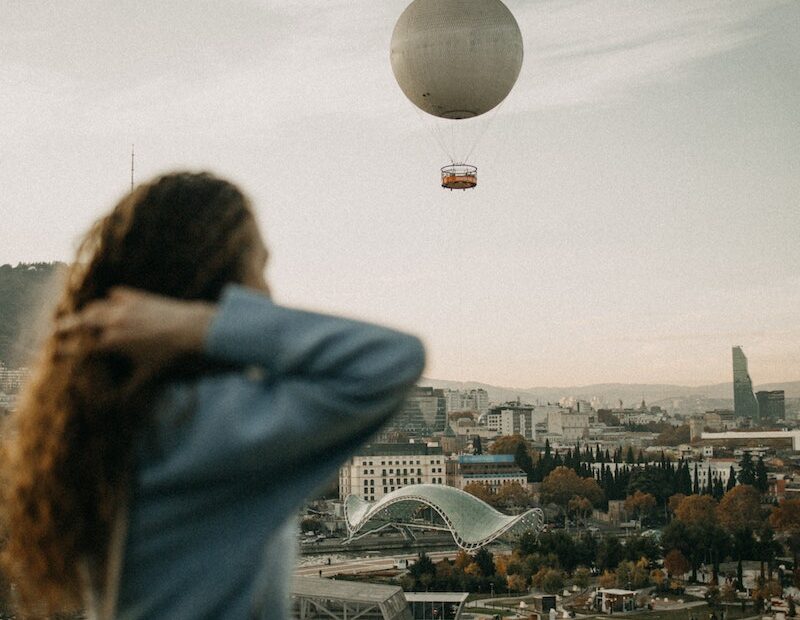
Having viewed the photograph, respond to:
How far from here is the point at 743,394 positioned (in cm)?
6450

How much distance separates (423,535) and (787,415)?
120 feet

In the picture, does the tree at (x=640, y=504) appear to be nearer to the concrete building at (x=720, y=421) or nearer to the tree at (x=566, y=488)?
the tree at (x=566, y=488)

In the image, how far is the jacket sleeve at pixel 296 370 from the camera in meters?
0.71

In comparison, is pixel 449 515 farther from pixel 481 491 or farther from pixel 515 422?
pixel 515 422

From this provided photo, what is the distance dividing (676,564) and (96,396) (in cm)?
2330

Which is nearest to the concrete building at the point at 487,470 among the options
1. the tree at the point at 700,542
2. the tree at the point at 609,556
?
the tree at the point at 700,542

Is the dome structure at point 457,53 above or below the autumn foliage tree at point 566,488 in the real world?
above

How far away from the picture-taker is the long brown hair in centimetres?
75

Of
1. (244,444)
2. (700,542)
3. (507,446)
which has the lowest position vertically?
(700,542)

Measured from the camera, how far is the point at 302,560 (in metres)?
25.8

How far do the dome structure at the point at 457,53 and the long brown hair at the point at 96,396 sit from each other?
1346 centimetres

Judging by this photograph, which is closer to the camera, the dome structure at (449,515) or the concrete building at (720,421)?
the dome structure at (449,515)

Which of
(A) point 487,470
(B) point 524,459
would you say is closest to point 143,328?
(B) point 524,459

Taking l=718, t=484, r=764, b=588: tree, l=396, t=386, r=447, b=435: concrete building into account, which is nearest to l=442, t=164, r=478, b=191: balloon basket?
l=718, t=484, r=764, b=588: tree
